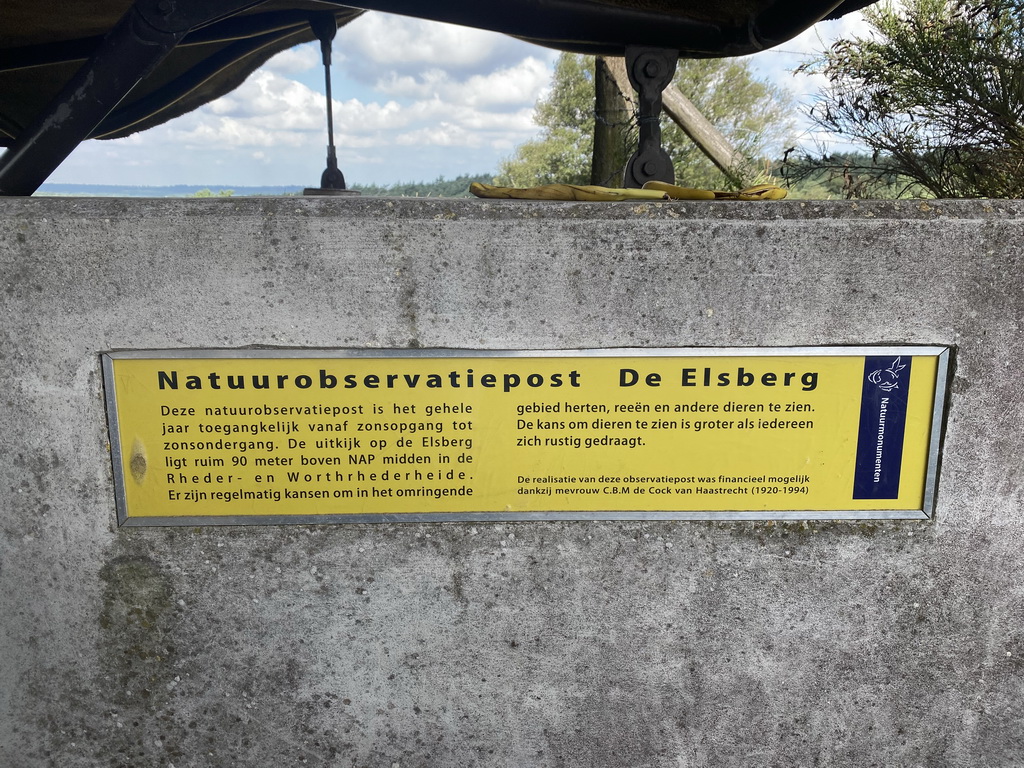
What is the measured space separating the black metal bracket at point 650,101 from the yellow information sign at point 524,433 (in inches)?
41.7

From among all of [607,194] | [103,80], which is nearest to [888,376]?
[607,194]

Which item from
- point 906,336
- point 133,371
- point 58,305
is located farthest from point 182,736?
point 906,336

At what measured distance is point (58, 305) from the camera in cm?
165

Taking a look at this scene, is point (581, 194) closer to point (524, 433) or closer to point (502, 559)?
point (524, 433)

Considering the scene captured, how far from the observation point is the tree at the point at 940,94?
166 inches

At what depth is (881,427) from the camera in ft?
5.73

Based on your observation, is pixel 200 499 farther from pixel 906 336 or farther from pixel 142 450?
pixel 906 336

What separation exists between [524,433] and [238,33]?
98.6 inches

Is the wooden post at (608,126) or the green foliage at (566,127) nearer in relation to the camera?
the wooden post at (608,126)

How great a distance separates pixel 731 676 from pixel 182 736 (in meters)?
1.39

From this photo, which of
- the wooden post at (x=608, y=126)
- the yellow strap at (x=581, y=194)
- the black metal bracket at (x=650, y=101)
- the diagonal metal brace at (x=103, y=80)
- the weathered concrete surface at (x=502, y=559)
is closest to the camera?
the weathered concrete surface at (x=502, y=559)

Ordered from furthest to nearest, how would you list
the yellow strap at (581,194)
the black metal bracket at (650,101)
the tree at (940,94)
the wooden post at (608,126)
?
the wooden post at (608,126) < the tree at (940,94) < the black metal bracket at (650,101) < the yellow strap at (581,194)

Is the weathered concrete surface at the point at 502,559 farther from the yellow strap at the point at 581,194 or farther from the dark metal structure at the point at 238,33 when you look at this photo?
the dark metal structure at the point at 238,33

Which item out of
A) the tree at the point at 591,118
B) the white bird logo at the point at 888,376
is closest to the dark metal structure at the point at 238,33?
the white bird logo at the point at 888,376
